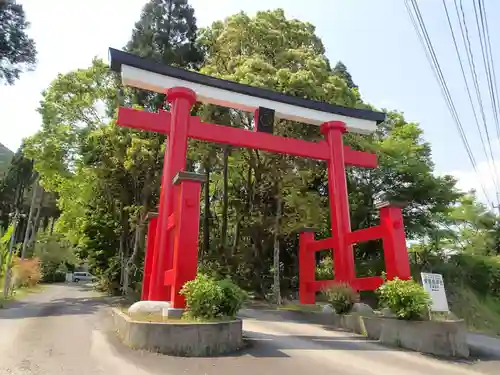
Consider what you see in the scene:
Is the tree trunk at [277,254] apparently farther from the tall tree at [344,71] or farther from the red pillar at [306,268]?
the tall tree at [344,71]

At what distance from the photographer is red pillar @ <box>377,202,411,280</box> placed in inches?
364

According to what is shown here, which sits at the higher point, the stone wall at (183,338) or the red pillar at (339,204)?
the red pillar at (339,204)

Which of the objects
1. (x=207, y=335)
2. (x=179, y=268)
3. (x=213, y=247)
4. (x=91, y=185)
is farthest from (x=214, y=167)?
(x=207, y=335)

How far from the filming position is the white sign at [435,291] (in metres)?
8.00

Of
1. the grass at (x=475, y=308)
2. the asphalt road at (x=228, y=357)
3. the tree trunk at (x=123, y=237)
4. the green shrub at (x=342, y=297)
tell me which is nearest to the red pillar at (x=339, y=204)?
the green shrub at (x=342, y=297)

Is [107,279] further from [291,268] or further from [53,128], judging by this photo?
[291,268]

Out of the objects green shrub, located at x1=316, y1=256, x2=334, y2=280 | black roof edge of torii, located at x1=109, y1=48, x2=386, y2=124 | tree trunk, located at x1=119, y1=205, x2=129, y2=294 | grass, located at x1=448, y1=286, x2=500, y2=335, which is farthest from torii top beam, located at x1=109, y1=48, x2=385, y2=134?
tree trunk, located at x1=119, y1=205, x2=129, y2=294

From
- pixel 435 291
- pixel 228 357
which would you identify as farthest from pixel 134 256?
pixel 435 291

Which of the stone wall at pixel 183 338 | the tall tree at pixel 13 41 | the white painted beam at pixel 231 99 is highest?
the tall tree at pixel 13 41

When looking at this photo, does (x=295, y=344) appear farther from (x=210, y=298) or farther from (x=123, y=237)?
(x=123, y=237)

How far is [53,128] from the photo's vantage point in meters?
17.6

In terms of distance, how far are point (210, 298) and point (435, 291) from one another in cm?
502

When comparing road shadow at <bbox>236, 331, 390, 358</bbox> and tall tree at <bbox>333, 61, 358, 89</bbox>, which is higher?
tall tree at <bbox>333, 61, 358, 89</bbox>

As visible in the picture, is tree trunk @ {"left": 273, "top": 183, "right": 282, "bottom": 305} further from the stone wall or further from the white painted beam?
the stone wall
